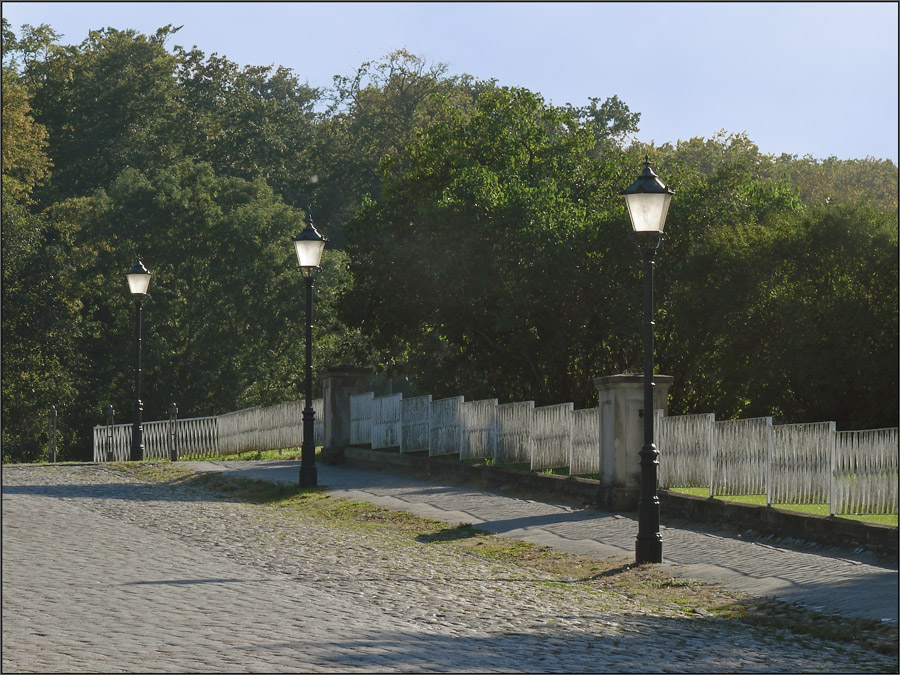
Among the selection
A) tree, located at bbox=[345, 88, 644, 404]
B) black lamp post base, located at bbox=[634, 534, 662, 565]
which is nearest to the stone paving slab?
black lamp post base, located at bbox=[634, 534, 662, 565]

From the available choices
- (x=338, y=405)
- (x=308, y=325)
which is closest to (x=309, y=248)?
(x=308, y=325)

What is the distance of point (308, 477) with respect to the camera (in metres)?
20.9

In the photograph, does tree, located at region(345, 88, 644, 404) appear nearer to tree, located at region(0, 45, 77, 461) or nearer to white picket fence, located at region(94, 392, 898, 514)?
white picket fence, located at region(94, 392, 898, 514)

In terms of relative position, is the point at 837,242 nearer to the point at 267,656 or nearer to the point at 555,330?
the point at 555,330

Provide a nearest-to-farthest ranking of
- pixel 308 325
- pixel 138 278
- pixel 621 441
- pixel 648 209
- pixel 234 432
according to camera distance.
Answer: pixel 648 209 → pixel 621 441 → pixel 308 325 → pixel 138 278 → pixel 234 432

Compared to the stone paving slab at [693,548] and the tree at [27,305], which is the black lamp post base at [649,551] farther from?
the tree at [27,305]

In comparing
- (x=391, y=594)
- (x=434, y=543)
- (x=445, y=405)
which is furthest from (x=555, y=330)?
(x=391, y=594)

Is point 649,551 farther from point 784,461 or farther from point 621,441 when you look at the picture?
point 621,441

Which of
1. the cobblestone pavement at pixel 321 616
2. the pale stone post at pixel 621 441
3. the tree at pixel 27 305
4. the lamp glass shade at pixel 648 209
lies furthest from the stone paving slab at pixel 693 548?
the tree at pixel 27 305

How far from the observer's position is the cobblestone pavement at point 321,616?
775cm

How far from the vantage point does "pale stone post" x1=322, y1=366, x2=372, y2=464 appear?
2653cm

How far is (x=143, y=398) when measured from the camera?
4869 centimetres

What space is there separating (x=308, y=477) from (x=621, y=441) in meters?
6.35

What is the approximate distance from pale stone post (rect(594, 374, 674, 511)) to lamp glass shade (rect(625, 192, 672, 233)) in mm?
3680
